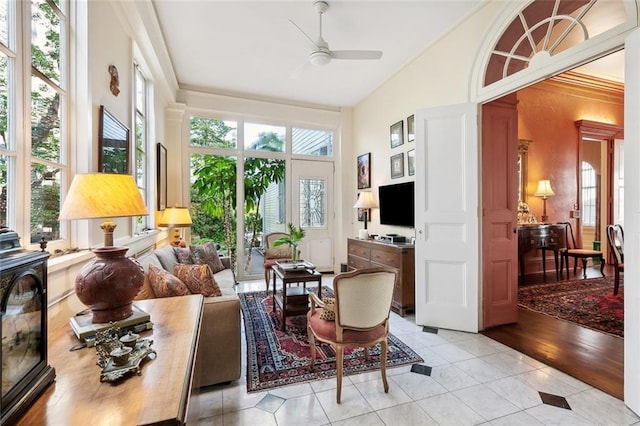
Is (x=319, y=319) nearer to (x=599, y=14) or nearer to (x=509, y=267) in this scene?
(x=509, y=267)

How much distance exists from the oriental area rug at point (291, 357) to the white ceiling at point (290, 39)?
2.82 m

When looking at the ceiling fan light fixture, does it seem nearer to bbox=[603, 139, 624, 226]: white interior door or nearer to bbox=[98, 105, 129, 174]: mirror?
bbox=[98, 105, 129, 174]: mirror

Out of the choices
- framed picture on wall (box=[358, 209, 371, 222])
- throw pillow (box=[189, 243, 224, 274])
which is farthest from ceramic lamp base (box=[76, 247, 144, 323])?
framed picture on wall (box=[358, 209, 371, 222])

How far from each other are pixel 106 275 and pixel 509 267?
344 cm

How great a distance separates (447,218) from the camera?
3.01 meters

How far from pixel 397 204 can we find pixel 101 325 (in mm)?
3665

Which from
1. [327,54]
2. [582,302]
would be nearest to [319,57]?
[327,54]

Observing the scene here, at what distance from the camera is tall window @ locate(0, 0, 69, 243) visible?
54.4 inches

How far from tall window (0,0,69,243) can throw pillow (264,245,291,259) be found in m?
2.96

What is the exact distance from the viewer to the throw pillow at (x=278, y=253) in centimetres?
465

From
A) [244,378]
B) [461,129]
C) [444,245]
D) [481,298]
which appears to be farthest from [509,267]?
[244,378]

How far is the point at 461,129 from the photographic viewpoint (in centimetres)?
296

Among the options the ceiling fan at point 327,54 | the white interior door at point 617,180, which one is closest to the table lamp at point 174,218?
the ceiling fan at point 327,54

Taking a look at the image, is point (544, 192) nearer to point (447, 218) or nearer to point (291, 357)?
point (447, 218)
